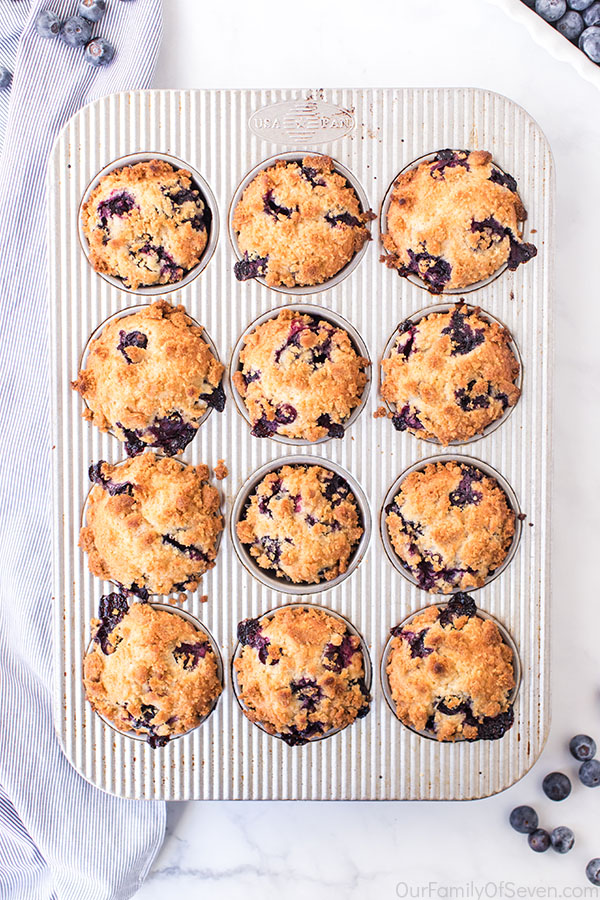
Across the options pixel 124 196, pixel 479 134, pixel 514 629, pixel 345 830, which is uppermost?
pixel 479 134

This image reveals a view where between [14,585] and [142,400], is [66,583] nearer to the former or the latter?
[14,585]

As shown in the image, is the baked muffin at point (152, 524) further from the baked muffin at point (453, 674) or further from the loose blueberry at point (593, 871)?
the loose blueberry at point (593, 871)

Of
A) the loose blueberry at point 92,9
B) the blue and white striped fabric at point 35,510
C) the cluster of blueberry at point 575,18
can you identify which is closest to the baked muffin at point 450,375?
the cluster of blueberry at point 575,18

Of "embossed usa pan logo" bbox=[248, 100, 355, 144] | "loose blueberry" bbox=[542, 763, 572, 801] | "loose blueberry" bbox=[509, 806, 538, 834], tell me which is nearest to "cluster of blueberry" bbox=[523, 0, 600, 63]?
"embossed usa pan logo" bbox=[248, 100, 355, 144]

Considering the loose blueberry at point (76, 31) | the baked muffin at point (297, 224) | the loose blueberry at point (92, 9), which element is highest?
the loose blueberry at point (92, 9)

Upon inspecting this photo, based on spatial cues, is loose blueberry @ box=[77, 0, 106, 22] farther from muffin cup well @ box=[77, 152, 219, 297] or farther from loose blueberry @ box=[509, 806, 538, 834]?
loose blueberry @ box=[509, 806, 538, 834]

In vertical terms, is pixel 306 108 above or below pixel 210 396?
above

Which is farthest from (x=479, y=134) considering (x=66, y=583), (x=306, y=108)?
(x=66, y=583)

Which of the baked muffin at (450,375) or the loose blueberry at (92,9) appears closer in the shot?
the baked muffin at (450,375)
